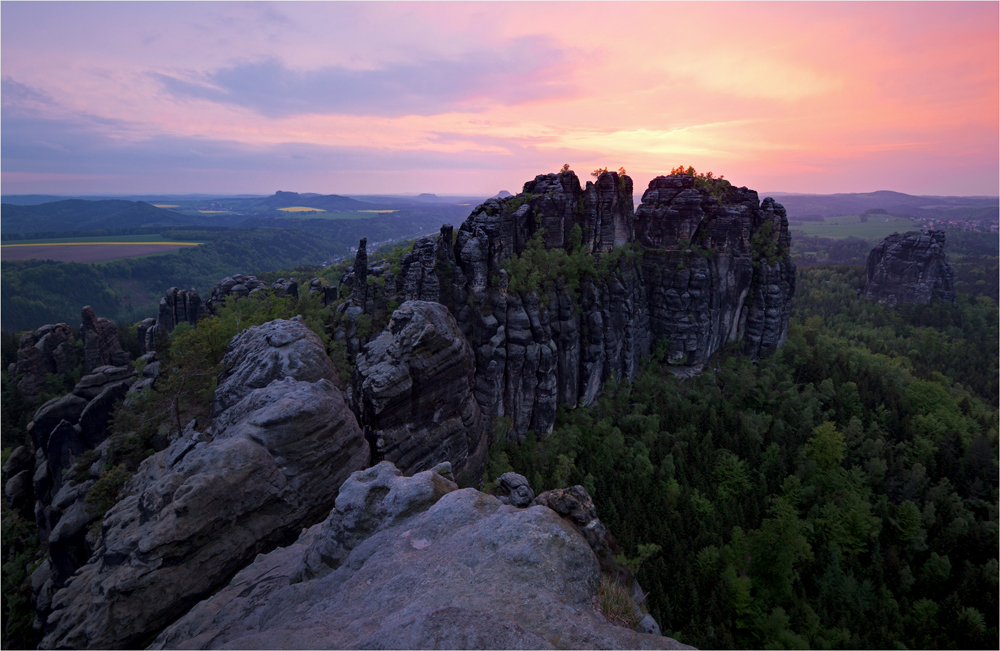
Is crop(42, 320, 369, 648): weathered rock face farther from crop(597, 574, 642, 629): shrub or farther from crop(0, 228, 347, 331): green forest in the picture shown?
crop(0, 228, 347, 331): green forest

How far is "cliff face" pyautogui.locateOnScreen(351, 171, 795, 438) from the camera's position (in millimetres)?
40000

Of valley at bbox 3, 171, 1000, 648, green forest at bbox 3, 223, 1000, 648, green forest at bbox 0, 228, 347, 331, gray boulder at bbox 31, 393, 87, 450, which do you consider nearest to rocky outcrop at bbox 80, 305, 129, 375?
valley at bbox 3, 171, 1000, 648

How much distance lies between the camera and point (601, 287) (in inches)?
1959

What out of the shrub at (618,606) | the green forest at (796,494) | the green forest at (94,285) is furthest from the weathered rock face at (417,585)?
the green forest at (94,285)

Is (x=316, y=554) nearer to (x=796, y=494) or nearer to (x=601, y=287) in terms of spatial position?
(x=796, y=494)

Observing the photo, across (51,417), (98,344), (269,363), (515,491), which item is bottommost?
(51,417)

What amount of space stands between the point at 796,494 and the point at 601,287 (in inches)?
1088

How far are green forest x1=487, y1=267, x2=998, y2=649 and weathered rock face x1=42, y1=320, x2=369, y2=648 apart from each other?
21280mm

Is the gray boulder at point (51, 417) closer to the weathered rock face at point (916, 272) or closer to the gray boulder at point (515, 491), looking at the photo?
the gray boulder at point (515, 491)

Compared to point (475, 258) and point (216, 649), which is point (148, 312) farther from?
point (216, 649)

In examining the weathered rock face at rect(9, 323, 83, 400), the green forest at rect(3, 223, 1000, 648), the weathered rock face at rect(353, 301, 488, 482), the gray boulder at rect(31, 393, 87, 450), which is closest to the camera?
the weathered rock face at rect(353, 301, 488, 482)

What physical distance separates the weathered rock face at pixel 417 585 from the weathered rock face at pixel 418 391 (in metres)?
10.5

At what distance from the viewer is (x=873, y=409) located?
48.6 metres

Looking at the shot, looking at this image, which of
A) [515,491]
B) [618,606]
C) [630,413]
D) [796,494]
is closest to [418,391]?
[515,491]
